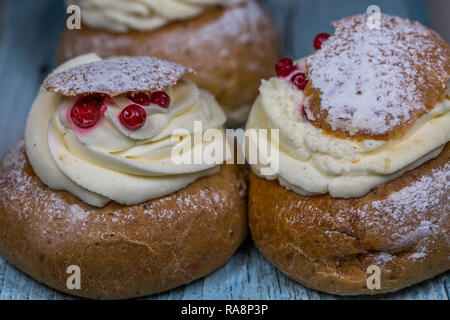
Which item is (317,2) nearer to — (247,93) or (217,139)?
(247,93)

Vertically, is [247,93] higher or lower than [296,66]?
lower

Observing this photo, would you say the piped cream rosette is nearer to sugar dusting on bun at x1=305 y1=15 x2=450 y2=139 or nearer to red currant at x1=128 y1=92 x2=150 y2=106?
red currant at x1=128 y1=92 x2=150 y2=106

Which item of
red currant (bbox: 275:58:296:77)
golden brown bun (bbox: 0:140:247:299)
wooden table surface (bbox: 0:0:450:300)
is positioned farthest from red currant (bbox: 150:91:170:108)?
wooden table surface (bbox: 0:0:450:300)

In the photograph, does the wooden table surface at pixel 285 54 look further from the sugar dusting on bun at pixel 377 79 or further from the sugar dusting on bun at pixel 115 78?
the sugar dusting on bun at pixel 115 78

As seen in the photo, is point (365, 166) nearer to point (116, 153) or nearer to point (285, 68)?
point (285, 68)

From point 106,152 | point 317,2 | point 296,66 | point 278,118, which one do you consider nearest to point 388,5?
point 317,2

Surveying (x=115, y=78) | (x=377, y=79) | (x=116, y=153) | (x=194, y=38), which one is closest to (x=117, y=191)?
(x=116, y=153)
